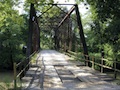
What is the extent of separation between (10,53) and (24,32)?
13.4 metres

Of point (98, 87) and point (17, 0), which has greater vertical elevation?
point (17, 0)

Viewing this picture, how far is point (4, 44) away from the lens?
41.9 metres

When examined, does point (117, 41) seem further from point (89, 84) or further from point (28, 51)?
point (28, 51)

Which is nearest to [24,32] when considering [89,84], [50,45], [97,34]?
[50,45]

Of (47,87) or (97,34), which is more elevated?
(97,34)

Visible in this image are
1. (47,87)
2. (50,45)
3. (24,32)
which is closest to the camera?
(47,87)

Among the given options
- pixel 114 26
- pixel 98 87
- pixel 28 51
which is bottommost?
pixel 98 87

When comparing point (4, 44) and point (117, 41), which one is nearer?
point (117, 41)

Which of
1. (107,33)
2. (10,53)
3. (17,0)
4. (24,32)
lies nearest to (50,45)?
(24,32)

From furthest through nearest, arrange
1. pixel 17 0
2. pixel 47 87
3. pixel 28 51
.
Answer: pixel 17 0, pixel 28 51, pixel 47 87

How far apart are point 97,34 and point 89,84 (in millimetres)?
6006

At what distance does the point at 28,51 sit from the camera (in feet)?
57.3

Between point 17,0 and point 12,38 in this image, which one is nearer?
point 17,0

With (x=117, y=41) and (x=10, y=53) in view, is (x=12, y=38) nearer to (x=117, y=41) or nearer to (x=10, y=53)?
(x=10, y=53)
